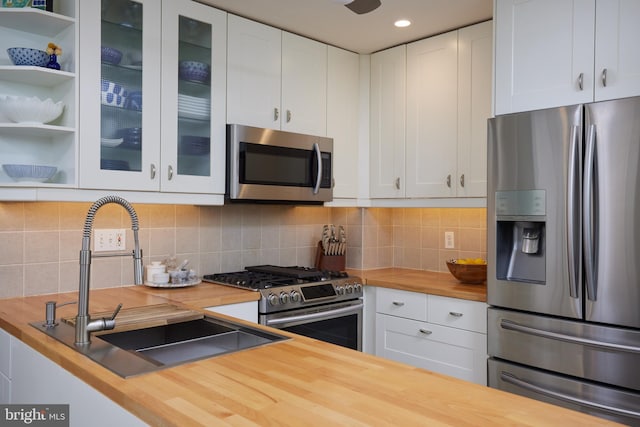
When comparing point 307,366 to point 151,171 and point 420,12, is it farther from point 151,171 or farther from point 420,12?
point 420,12

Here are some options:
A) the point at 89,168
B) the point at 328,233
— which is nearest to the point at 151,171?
the point at 89,168

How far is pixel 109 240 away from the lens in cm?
269

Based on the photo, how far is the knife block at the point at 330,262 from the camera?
3.46 m

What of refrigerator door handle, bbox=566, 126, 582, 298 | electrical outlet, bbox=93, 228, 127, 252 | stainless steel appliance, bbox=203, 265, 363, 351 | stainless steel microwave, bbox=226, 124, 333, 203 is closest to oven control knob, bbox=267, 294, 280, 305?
stainless steel appliance, bbox=203, 265, 363, 351

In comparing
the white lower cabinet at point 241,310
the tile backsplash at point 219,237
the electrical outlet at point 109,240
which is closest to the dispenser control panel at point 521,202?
the tile backsplash at point 219,237

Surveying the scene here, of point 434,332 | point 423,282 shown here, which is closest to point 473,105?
point 423,282

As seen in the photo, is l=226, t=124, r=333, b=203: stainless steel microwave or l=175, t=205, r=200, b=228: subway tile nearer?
l=226, t=124, r=333, b=203: stainless steel microwave

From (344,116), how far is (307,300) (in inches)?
50.5

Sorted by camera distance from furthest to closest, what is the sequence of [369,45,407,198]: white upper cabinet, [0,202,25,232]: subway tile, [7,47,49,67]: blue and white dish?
1. [369,45,407,198]: white upper cabinet
2. [0,202,25,232]: subway tile
3. [7,47,49,67]: blue and white dish

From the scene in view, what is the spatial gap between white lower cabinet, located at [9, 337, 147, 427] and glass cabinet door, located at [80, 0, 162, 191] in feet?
2.58

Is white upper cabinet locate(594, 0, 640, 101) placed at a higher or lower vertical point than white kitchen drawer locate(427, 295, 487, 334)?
higher

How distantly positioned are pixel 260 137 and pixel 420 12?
108 centimetres

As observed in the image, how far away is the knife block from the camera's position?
11.4 feet

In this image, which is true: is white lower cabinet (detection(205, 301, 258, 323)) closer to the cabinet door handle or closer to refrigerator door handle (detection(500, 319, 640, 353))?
refrigerator door handle (detection(500, 319, 640, 353))
